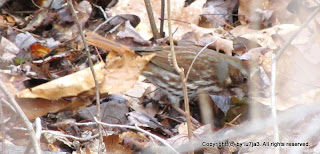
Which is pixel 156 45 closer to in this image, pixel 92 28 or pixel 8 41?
pixel 92 28

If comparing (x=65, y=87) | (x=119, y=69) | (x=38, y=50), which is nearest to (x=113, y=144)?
(x=65, y=87)

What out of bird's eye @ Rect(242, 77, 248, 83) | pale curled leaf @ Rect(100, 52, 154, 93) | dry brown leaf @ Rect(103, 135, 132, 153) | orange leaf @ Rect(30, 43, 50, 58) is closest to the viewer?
dry brown leaf @ Rect(103, 135, 132, 153)

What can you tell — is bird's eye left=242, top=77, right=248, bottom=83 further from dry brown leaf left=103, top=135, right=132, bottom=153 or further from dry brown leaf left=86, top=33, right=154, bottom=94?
dry brown leaf left=103, top=135, right=132, bottom=153

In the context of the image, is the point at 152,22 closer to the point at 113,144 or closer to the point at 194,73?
the point at 194,73

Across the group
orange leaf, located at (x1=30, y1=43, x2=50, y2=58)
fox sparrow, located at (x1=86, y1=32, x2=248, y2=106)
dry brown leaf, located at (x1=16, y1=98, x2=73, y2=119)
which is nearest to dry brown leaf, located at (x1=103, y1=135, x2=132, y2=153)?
dry brown leaf, located at (x1=16, y1=98, x2=73, y2=119)

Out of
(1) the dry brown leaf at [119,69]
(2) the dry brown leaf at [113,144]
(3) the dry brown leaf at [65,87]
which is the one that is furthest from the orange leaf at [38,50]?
(2) the dry brown leaf at [113,144]

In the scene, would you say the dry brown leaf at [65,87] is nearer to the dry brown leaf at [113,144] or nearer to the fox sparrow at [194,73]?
the dry brown leaf at [113,144]

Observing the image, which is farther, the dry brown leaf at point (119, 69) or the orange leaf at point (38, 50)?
the orange leaf at point (38, 50)
